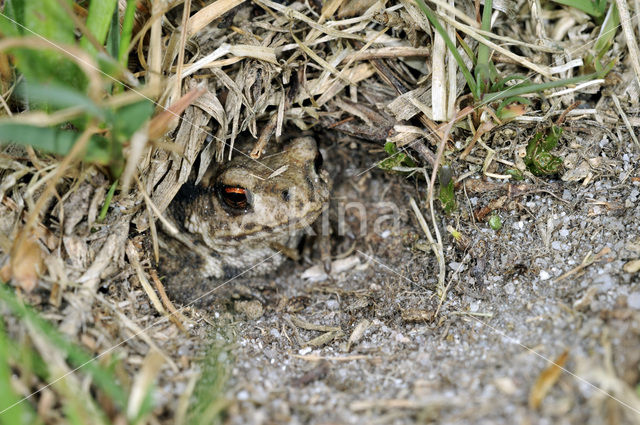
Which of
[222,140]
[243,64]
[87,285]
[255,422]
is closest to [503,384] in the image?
[255,422]

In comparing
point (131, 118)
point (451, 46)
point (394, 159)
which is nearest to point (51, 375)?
point (131, 118)

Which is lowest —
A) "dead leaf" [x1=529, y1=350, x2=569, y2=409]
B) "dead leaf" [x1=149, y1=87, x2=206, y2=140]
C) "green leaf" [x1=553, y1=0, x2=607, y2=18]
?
"dead leaf" [x1=529, y1=350, x2=569, y2=409]

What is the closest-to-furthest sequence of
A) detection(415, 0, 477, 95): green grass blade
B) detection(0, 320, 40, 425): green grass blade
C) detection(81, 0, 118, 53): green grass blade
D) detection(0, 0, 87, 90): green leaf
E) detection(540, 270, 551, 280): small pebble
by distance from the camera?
detection(0, 320, 40, 425): green grass blade < detection(0, 0, 87, 90): green leaf < detection(81, 0, 118, 53): green grass blade < detection(540, 270, 551, 280): small pebble < detection(415, 0, 477, 95): green grass blade

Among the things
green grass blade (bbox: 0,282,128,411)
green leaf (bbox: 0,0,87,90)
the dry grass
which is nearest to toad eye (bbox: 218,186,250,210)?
the dry grass

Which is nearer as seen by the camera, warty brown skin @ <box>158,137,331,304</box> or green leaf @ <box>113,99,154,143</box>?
green leaf @ <box>113,99,154,143</box>

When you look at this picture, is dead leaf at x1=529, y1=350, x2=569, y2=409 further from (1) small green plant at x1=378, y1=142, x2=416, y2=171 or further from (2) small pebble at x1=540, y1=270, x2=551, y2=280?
(1) small green plant at x1=378, y1=142, x2=416, y2=171

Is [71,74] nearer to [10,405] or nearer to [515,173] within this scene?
[10,405]

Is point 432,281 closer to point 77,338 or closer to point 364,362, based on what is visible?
point 364,362

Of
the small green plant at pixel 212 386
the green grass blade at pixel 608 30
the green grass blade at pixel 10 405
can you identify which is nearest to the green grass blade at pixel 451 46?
the green grass blade at pixel 608 30
